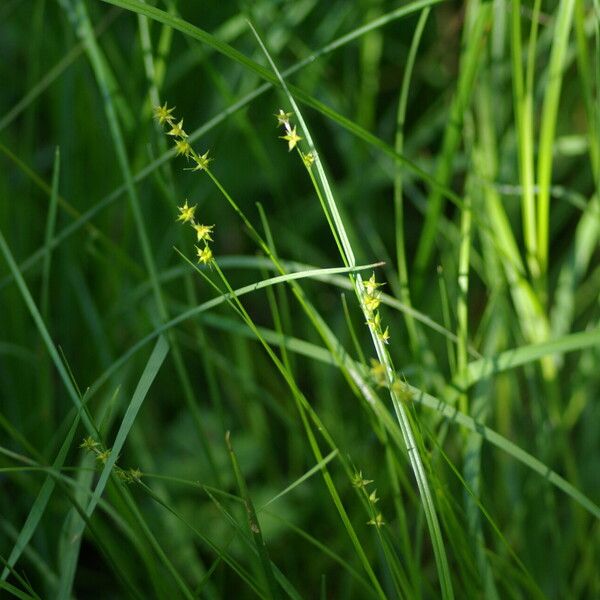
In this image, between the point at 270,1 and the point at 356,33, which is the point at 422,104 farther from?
the point at 356,33

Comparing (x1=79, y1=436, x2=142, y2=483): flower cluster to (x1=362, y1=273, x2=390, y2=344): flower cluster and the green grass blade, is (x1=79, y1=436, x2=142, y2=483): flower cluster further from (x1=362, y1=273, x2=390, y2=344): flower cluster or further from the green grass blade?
(x1=362, y1=273, x2=390, y2=344): flower cluster

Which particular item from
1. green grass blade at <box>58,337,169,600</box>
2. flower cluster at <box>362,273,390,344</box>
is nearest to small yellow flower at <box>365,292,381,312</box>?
flower cluster at <box>362,273,390,344</box>

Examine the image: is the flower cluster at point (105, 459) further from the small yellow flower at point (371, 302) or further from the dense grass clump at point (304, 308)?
the small yellow flower at point (371, 302)

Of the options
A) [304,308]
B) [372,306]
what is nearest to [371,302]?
[372,306]

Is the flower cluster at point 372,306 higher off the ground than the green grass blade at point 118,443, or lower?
higher

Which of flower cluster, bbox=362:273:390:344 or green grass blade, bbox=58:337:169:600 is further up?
flower cluster, bbox=362:273:390:344

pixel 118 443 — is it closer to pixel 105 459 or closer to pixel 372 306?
pixel 105 459

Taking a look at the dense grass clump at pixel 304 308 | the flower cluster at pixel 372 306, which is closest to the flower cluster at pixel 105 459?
the dense grass clump at pixel 304 308

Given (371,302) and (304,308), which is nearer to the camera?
(371,302)
